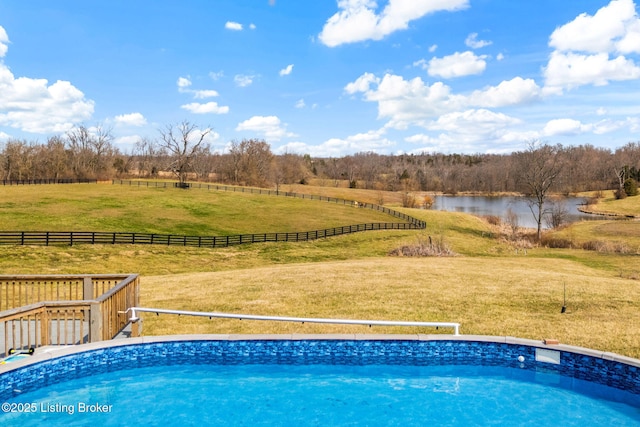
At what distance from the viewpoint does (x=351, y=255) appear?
133 feet

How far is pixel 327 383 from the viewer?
11.6 metres

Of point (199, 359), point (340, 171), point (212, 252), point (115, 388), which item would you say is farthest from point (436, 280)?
point (340, 171)

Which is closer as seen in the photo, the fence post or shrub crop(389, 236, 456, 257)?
the fence post

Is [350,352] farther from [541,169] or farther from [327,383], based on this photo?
[541,169]

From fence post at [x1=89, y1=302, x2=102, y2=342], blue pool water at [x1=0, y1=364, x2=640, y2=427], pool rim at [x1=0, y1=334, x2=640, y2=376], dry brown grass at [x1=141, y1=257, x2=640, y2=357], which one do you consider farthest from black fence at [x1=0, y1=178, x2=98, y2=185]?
blue pool water at [x1=0, y1=364, x2=640, y2=427]

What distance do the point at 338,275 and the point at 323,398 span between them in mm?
12491

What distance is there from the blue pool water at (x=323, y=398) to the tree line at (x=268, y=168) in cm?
5170

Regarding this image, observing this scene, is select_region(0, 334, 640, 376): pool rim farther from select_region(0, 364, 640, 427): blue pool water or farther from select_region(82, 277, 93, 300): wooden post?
select_region(82, 277, 93, 300): wooden post

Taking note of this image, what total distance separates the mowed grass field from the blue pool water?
2152 millimetres

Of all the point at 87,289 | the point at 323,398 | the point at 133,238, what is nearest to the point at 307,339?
the point at 323,398

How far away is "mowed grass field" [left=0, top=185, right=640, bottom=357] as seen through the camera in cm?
1497

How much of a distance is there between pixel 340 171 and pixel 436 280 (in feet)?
541

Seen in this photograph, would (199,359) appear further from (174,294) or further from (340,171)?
(340,171)

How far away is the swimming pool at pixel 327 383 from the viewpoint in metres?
9.95
